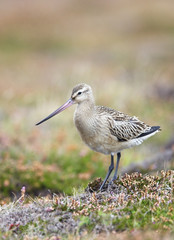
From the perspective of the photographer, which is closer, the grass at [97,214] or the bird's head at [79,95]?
the grass at [97,214]

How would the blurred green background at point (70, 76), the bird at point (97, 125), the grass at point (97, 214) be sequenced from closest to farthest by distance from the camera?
the grass at point (97, 214) → the bird at point (97, 125) → the blurred green background at point (70, 76)

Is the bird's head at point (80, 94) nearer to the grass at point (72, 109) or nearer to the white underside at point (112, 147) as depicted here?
the white underside at point (112, 147)

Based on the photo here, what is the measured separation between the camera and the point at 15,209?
19.8 ft

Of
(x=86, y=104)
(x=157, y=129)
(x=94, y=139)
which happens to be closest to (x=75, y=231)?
(x=94, y=139)

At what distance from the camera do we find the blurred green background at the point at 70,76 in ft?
35.8

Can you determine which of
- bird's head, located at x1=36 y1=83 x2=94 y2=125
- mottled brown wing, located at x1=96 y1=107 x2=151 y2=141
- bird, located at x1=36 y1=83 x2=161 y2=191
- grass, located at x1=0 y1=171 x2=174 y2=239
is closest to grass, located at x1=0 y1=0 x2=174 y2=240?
grass, located at x1=0 y1=171 x2=174 y2=239

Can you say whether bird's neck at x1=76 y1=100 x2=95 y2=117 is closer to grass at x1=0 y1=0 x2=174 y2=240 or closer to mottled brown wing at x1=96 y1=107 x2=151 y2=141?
mottled brown wing at x1=96 y1=107 x2=151 y2=141

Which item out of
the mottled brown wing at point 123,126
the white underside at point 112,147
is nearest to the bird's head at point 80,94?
the mottled brown wing at point 123,126

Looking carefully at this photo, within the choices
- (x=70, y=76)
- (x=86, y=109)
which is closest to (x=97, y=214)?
(x=86, y=109)

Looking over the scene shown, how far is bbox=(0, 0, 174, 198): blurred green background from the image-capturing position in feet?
35.8

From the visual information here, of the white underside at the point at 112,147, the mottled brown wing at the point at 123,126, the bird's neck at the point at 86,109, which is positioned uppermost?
the bird's neck at the point at 86,109

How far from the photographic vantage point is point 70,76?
21.9 meters

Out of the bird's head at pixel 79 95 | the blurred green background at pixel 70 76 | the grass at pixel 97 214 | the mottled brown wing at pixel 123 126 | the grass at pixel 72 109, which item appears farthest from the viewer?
the blurred green background at pixel 70 76

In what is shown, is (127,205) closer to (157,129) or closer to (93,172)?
(157,129)
